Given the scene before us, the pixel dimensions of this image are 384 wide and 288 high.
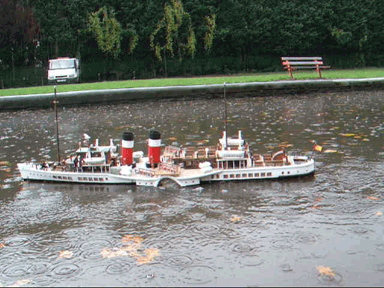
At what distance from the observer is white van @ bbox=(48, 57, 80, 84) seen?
3797cm

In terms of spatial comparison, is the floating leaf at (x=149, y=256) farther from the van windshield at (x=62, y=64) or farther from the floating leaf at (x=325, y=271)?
the van windshield at (x=62, y=64)

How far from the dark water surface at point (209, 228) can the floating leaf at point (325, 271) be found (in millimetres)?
17

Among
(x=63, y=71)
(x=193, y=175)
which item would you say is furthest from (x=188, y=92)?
Result: (x=193, y=175)

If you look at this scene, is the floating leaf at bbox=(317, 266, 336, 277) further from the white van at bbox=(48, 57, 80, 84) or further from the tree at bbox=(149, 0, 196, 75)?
the tree at bbox=(149, 0, 196, 75)

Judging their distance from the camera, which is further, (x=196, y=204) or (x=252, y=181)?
(x=252, y=181)

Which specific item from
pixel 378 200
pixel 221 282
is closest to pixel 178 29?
pixel 378 200

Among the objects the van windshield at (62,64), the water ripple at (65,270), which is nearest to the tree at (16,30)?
the van windshield at (62,64)

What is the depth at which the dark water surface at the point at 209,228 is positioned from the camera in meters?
8.55

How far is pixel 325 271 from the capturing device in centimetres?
842

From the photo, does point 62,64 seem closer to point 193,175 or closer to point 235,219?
point 193,175

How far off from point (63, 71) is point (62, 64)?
2.92 feet

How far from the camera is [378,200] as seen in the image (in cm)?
1162

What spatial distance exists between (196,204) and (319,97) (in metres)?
20.3

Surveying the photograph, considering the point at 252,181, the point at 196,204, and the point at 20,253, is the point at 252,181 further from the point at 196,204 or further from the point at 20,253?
the point at 20,253
